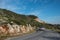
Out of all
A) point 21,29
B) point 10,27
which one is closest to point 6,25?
point 10,27

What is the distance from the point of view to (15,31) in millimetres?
37562

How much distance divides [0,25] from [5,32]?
1.79m

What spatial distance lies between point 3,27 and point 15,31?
12.5 feet

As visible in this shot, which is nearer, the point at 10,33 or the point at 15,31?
the point at 10,33

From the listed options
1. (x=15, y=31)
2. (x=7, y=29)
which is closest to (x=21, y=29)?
(x=15, y=31)

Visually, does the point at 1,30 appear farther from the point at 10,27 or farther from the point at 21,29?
the point at 21,29

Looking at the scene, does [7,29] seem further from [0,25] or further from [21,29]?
[21,29]

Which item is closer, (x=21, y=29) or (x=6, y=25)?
(x=6, y=25)

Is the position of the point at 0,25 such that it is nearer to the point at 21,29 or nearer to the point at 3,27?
the point at 3,27

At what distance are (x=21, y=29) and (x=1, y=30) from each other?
9748 mm

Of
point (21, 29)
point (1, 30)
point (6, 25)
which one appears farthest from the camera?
point (21, 29)

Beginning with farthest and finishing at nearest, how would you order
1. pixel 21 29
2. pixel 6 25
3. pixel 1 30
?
pixel 21 29, pixel 6 25, pixel 1 30

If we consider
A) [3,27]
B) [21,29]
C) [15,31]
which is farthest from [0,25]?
[21,29]

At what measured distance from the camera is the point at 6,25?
117 feet
